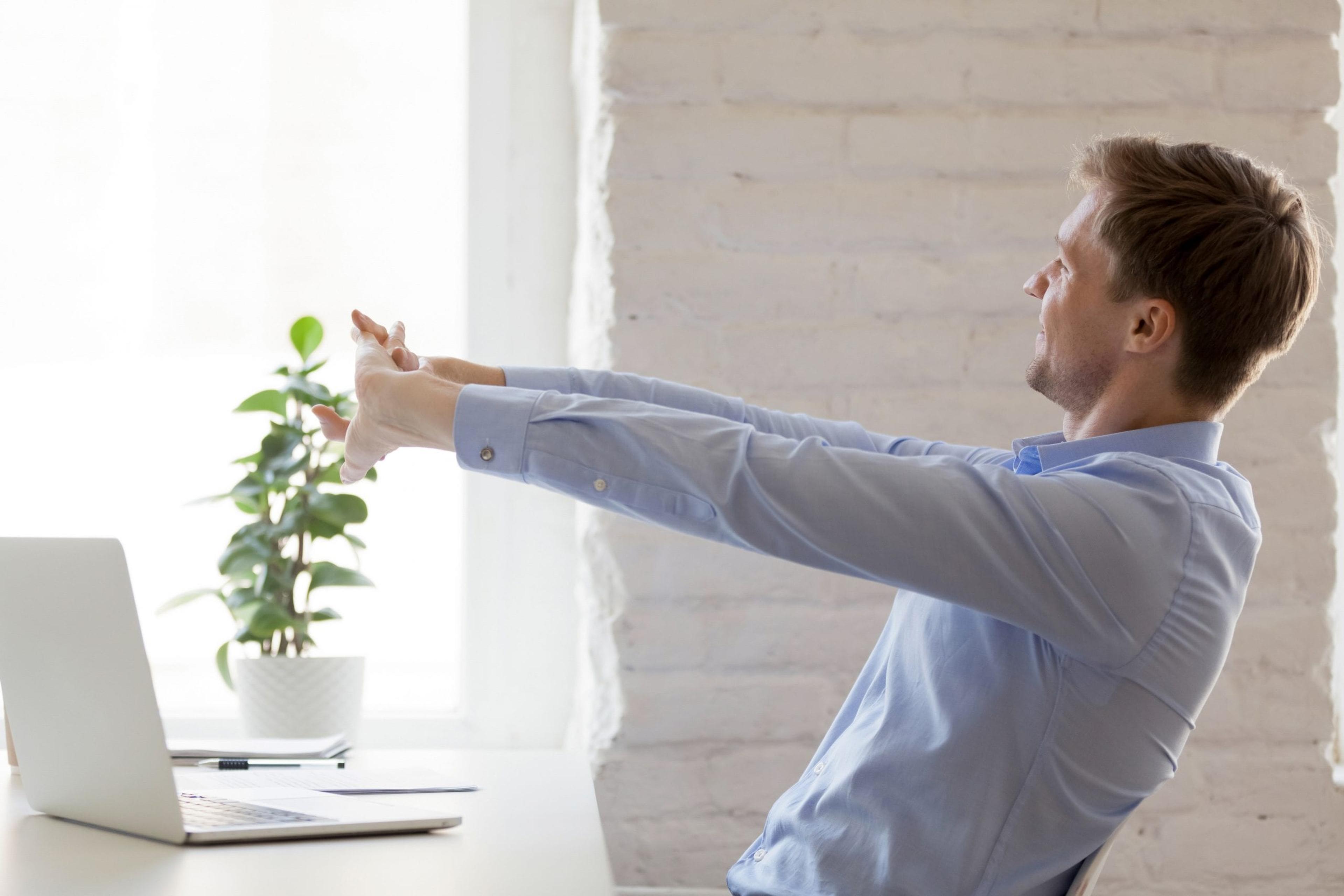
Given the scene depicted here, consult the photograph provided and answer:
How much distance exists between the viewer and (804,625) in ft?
5.46

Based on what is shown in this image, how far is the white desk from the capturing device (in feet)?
2.75

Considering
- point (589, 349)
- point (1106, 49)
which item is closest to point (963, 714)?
point (589, 349)

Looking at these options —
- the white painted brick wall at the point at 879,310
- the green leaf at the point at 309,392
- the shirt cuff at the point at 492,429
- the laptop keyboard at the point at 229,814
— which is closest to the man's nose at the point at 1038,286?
the white painted brick wall at the point at 879,310

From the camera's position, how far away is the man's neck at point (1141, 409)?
119 centimetres

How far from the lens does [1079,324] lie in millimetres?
1200

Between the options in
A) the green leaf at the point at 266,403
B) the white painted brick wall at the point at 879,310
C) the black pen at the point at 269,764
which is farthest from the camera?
the green leaf at the point at 266,403

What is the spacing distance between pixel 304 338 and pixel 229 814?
0.95 m

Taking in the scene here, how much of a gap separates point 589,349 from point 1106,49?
834mm

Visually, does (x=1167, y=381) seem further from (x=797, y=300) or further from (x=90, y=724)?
(x=90, y=724)

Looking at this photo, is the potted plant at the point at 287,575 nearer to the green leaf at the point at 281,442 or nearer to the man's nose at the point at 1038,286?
the green leaf at the point at 281,442

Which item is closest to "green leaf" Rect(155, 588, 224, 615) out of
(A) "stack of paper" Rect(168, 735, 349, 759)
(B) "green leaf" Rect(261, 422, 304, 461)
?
(B) "green leaf" Rect(261, 422, 304, 461)

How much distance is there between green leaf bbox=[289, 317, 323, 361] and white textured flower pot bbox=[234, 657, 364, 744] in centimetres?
45

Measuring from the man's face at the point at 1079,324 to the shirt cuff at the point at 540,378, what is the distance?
0.51m

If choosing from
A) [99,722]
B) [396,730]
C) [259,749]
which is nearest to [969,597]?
[99,722]
